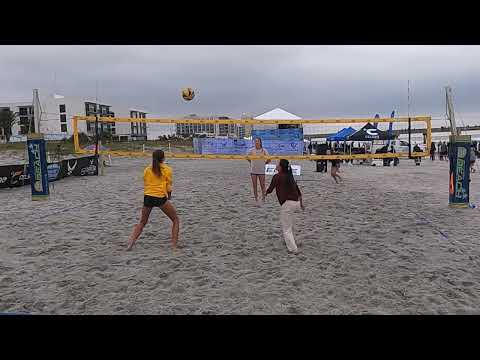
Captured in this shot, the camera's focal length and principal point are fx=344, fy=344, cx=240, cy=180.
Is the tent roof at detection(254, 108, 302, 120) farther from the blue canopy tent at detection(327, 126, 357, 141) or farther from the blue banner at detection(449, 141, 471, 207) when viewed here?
the blue banner at detection(449, 141, 471, 207)

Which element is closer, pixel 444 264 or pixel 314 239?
pixel 444 264

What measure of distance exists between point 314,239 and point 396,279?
1.67m

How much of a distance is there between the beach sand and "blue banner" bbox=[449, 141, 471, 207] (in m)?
0.33

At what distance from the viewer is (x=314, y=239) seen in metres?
5.27

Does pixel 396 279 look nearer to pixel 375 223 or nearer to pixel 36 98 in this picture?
pixel 375 223

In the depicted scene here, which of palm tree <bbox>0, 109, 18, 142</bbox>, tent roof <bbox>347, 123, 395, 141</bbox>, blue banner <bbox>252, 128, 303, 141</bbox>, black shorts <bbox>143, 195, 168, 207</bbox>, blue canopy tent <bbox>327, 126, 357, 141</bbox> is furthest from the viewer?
palm tree <bbox>0, 109, 18, 142</bbox>

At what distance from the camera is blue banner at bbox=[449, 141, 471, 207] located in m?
7.31

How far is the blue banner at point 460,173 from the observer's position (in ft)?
24.0

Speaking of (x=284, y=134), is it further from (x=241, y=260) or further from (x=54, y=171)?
(x=241, y=260)

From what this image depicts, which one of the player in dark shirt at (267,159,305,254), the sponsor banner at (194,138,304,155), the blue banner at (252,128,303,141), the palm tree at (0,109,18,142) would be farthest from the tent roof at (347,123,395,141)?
the palm tree at (0,109,18,142)
